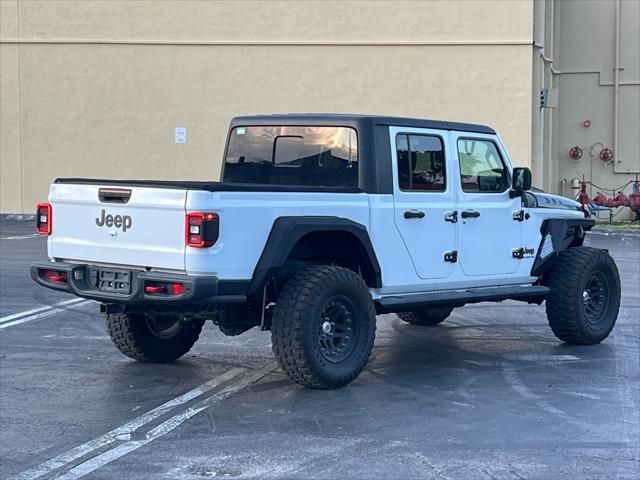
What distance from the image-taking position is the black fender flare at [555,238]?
9.78 metres

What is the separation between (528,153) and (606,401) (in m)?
17.0

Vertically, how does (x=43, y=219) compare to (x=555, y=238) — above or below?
above

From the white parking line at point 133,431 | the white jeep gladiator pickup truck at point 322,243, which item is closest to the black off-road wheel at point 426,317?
the white jeep gladiator pickup truck at point 322,243

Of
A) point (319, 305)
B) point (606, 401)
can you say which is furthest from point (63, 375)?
point (606, 401)

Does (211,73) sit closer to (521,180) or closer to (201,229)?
(521,180)

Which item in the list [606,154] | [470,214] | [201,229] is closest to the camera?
[201,229]

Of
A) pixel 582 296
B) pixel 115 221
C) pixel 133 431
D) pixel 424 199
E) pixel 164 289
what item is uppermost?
pixel 424 199

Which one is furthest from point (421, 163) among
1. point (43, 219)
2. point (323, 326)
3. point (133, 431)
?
point (133, 431)

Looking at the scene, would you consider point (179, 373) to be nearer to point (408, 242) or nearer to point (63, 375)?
point (63, 375)

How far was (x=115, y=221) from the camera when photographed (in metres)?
7.57

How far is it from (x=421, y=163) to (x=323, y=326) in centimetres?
176

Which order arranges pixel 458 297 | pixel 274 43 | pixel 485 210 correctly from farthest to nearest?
pixel 274 43 → pixel 485 210 → pixel 458 297

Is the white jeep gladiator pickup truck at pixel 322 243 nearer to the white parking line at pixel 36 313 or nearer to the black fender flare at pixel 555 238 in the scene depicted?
the black fender flare at pixel 555 238

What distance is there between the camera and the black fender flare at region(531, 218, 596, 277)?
9781mm
